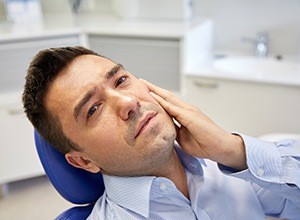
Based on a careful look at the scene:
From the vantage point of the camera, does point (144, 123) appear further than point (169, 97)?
No

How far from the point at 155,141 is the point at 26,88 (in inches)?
15.4

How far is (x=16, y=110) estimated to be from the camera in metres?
2.20

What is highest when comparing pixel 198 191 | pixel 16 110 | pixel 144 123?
pixel 144 123

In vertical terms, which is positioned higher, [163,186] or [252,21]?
[252,21]

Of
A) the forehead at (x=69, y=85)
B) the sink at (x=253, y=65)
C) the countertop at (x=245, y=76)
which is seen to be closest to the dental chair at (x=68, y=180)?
the forehead at (x=69, y=85)

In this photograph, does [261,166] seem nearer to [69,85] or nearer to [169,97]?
[169,97]

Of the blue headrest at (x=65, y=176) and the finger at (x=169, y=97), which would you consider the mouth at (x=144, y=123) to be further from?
the blue headrest at (x=65, y=176)

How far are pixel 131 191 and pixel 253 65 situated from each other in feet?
5.16

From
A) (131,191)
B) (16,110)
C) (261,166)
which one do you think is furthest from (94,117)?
(16,110)

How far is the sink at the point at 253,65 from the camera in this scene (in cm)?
214

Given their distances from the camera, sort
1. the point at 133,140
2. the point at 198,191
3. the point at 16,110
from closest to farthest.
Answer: the point at 133,140
the point at 198,191
the point at 16,110

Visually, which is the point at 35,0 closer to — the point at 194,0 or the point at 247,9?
the point at 194,0

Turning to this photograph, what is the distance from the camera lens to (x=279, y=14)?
7.07 feet

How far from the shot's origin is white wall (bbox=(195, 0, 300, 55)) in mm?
2143
